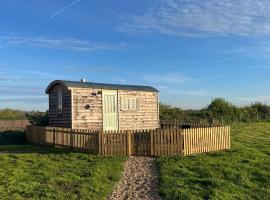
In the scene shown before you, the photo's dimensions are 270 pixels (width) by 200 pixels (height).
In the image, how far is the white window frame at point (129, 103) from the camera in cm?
2616

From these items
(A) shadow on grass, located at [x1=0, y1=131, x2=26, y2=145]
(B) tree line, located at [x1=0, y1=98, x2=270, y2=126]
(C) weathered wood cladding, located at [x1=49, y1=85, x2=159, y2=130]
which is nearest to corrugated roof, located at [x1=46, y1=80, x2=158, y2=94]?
(C) weathered wood cladding, located at [x1=49, y1=85, x2=159, y2=130]

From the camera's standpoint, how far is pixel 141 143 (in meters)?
18.1

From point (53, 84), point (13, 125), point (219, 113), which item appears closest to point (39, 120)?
point (13, 125)

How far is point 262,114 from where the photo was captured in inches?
2195

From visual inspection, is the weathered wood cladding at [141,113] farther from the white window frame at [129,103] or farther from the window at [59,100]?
the window at [59,100]

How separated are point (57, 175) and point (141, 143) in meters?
5.48

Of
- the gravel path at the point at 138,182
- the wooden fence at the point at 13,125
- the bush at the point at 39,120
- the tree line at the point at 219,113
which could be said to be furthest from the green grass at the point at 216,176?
→ the tree line at the point at 219,113

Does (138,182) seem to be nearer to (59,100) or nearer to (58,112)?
(58,112)

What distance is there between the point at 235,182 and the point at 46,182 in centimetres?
589

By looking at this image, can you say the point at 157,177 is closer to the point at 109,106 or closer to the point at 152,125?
the point at 109,106

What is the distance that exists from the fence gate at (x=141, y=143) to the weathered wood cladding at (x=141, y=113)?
309 inches

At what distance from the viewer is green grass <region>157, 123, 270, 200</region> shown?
1203 centimetres

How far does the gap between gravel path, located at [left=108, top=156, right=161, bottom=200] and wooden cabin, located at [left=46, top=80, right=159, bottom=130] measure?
7.91 metres

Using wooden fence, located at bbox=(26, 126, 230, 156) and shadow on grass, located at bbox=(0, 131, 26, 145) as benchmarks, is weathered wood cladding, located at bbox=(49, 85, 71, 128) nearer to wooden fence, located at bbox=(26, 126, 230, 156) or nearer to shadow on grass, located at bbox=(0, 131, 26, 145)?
shadow on grass, located at bbox=(0, 131, 26, 145)
